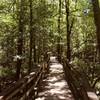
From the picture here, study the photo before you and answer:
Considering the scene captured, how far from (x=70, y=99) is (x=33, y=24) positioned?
41.3 feet

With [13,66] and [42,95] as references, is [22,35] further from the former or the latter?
[13,66]

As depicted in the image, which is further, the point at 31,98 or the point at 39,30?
the point at 39,30

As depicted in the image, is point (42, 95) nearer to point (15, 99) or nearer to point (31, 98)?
point (31, 98)

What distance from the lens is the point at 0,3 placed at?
82.4 feet

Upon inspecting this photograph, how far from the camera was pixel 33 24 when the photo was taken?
22.2m

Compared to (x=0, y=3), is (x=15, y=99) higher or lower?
lower

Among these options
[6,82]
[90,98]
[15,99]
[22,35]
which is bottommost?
[6,82]

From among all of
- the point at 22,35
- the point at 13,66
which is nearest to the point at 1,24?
the point at 22,35

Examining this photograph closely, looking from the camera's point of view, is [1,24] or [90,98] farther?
[1,24]

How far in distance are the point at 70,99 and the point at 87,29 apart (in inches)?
1278

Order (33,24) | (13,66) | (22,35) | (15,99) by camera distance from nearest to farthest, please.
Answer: (15,99) < (22,35) < (33,24) < (13,66)

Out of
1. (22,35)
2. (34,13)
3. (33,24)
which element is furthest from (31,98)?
(34,13)

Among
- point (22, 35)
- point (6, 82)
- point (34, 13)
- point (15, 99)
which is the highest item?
point (34, 13)

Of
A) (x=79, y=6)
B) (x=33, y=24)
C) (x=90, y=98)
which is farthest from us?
(x=79, y=6)
